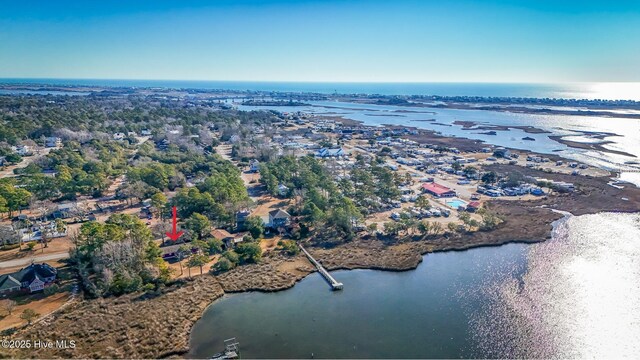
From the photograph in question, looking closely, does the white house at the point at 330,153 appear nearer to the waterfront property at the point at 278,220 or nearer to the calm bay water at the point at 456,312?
the waterfront property at the point at 278,220

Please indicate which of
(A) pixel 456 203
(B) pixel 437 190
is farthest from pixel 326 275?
(B) pixel 437 190

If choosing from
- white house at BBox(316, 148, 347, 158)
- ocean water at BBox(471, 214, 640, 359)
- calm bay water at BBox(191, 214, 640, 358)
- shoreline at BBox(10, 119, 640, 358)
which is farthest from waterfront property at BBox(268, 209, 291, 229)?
white house at BBox(316, 148, 347, 158)

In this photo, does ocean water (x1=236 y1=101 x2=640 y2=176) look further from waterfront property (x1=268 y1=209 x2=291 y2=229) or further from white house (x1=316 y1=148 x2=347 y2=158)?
waterfront property (x1=268 y1=209 x2=291 y2=229)

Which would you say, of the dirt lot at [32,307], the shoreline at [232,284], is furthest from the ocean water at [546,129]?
the dirt lot at [32,307]

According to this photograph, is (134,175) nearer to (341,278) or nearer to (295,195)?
(295,195)

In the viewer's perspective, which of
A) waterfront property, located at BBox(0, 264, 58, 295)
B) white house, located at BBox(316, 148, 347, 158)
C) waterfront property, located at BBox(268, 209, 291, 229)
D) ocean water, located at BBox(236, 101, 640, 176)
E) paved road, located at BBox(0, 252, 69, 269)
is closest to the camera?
waterfront property, located at BBox(0, 264, 58, 295)

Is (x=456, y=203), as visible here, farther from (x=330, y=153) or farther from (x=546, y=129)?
(x=546, y=129)
